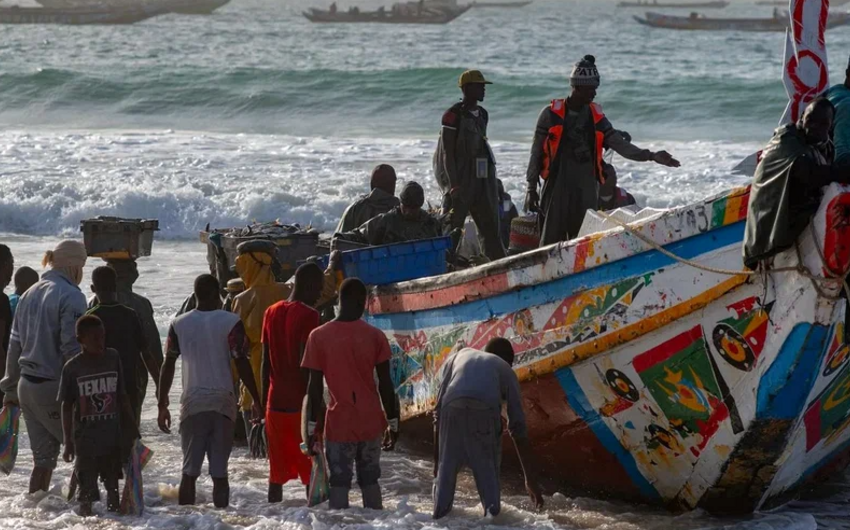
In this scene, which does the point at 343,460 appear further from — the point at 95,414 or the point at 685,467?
the point at 685,467

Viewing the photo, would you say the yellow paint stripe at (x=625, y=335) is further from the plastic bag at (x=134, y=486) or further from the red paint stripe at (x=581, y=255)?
the plastic bag at (x=134, y=486)

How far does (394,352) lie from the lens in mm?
9203

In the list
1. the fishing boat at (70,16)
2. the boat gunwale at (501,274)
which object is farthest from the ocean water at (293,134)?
the fishing boat at (70,16)

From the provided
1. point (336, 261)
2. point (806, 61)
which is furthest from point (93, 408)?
point (806, 61)

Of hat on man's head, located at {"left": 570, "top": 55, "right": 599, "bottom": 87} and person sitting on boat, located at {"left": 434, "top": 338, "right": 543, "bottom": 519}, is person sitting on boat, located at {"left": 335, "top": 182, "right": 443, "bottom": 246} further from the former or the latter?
person sitting on boat, located at {"left": 434, "top": 338, "right": 543, "bottom": 519}

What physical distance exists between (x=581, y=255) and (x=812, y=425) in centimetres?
147

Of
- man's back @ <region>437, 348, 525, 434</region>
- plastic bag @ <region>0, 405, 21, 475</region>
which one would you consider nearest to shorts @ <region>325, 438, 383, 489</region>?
man's back @ <region>437, 348, 525, 434</region>

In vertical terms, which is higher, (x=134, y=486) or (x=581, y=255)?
(x=581, y=255)

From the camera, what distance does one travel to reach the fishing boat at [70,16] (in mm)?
76312

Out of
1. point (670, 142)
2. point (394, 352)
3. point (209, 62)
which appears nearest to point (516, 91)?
point (670, 142)

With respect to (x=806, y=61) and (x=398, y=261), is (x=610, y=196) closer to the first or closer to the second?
(x=398, y=261)

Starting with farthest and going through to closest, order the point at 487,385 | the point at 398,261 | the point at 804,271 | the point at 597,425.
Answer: the point at 398,261 < the point at 597,425 < the point at 487,385 < the point at 804,271

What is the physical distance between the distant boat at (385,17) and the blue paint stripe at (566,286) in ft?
237

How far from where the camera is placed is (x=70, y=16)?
252ft
